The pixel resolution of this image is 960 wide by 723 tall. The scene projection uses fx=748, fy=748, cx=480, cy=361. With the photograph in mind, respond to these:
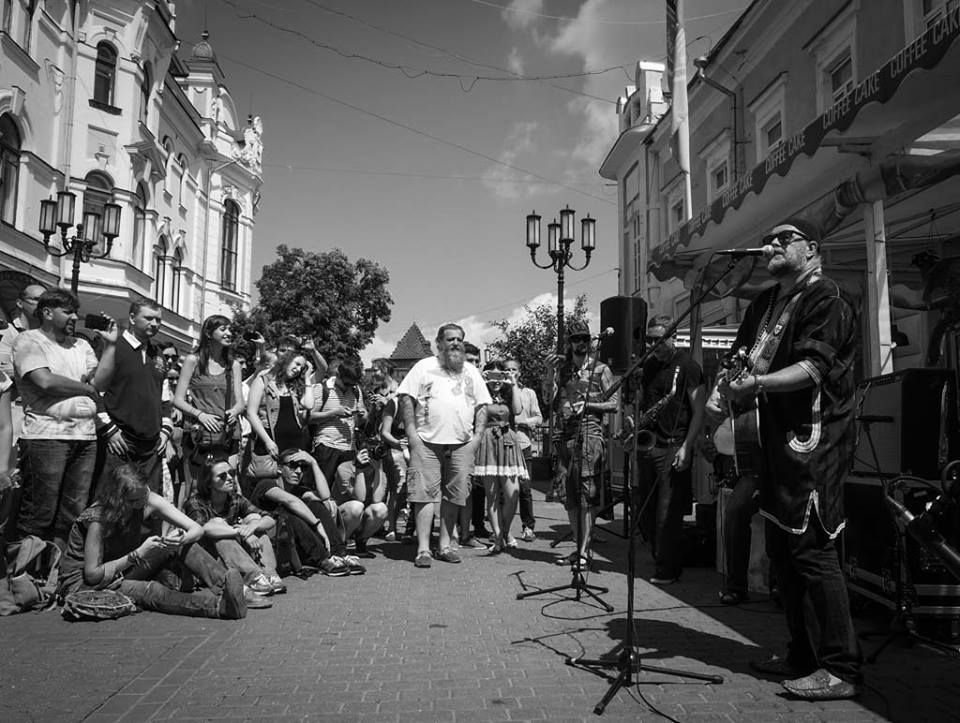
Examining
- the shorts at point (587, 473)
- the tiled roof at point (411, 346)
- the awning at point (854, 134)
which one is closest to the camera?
the awning at point (854, 134)

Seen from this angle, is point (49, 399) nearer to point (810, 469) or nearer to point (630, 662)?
point (630, 662)

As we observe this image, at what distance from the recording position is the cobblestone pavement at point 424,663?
3191mm

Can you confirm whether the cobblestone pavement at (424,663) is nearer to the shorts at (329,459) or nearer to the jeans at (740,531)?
the jeans at (740,531)

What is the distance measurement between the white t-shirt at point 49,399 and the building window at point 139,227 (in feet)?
81.4

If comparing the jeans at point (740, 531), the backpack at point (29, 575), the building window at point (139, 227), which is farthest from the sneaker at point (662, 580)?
the building window at point (139, 227)

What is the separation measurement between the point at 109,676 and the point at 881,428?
4461 mm

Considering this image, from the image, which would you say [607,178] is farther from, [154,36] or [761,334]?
[761,334]

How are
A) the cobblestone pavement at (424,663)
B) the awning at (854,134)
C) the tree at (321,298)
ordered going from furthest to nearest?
the tree at (321,298)
the awning at (854,134)
the cobblestone pavement at (424,663)

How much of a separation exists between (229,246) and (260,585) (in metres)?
37.6

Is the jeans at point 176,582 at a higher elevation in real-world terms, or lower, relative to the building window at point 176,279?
lower

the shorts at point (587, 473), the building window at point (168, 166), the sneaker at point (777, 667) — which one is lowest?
the sneaker at point (777, 667)

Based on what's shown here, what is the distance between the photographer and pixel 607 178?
29609 millimetres

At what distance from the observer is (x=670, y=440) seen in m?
6.07

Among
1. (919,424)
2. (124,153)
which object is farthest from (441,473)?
(124,153)
